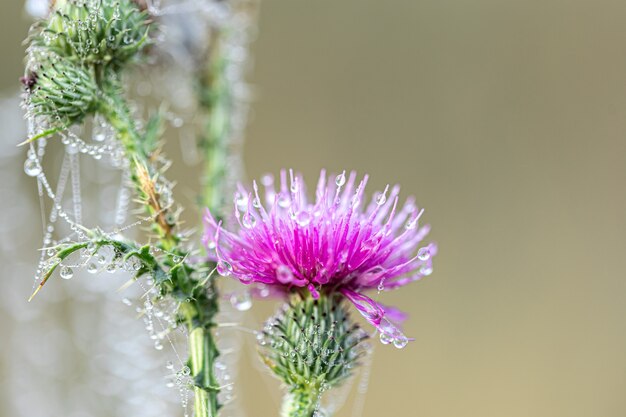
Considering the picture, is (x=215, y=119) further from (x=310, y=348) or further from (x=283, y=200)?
(x=310, y=348)

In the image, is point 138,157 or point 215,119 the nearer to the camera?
point 138,157

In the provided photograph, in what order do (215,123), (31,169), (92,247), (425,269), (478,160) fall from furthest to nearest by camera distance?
1. (478,160)
2. (215,123)
3. (31,169)
4. (425,269)
5. (92,247)

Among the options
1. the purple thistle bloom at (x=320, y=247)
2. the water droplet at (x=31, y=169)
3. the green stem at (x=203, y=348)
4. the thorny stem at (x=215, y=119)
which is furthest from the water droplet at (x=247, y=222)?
the water droplet at (x=31, y=169)

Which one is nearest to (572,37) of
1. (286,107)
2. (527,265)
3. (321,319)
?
(527,265)

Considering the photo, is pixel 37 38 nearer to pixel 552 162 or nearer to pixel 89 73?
pixel 89 73

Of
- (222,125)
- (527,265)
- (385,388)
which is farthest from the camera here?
(527,265)

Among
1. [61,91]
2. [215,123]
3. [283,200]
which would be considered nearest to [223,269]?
[283,200]
